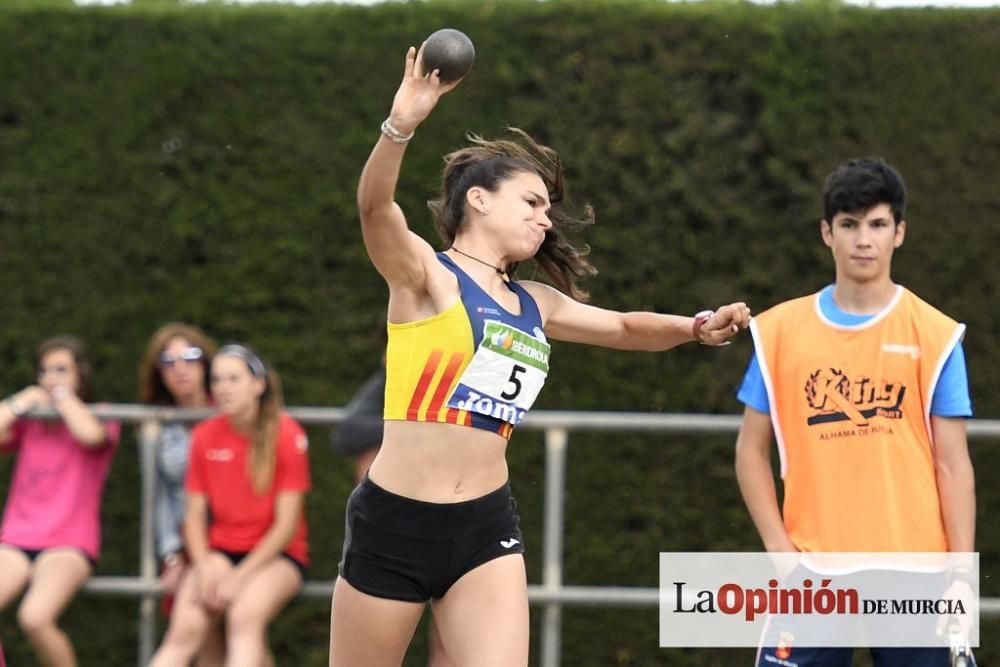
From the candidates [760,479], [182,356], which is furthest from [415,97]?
[182,356]

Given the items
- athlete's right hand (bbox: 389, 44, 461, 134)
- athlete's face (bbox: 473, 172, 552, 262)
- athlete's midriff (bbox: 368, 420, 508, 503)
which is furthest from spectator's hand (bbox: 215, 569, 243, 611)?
athlete's right hand (bbox: 389, 44, 461, 134)

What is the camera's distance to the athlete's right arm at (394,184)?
13.0ft

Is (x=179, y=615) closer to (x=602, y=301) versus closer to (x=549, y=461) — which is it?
(x=549, y=461)

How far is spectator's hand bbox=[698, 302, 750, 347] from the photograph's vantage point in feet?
15.3

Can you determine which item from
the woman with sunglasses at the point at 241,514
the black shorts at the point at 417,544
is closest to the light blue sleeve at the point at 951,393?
the black shorts at the point at 417,544

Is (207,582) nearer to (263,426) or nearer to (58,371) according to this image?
(263,426)

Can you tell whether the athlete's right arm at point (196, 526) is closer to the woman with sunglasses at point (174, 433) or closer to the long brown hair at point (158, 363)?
the woman with sunglasses at point (174, 433)

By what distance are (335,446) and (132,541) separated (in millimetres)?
1626

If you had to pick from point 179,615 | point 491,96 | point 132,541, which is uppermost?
point 491,96

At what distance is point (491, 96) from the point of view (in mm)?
7594

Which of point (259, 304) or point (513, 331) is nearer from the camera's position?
point (513, 331)

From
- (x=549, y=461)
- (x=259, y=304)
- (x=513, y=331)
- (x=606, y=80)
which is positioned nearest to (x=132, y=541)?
(x=259, y=304)

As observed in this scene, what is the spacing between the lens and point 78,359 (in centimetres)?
→ 706

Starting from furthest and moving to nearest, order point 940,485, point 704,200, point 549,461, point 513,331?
1. point 704,200
2. point 549,461
3. point 940,485
4. point 513,331
